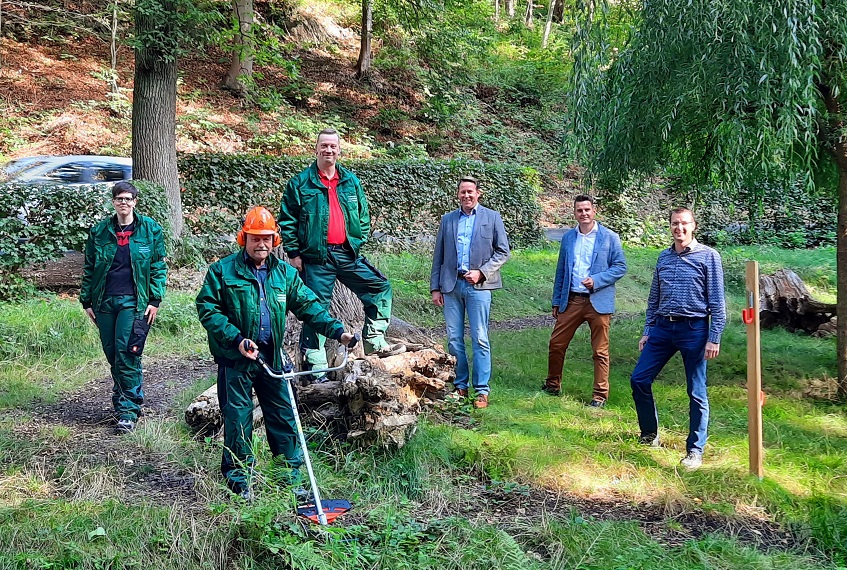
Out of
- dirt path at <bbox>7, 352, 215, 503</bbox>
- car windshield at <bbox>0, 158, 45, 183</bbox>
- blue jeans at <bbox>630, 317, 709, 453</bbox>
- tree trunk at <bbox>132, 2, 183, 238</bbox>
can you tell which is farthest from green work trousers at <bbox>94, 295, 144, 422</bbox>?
tree trunk at <bbox>132, 2, 183, 238</bbox>

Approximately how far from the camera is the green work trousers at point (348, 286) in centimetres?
563

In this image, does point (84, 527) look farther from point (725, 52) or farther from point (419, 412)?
point (725, 52)

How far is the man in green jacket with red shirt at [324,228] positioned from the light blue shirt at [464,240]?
82cm

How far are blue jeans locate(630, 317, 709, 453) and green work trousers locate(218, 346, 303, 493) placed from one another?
2509mm

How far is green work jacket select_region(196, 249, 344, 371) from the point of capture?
4.07 meters

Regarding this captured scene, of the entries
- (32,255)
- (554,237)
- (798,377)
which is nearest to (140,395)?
(32,255)

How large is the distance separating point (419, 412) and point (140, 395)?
2.21m

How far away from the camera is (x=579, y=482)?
4.98 meters

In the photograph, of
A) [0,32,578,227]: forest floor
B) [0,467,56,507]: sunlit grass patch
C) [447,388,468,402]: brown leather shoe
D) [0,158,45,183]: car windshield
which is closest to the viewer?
[0,467,56,507]: sunlit grass patch

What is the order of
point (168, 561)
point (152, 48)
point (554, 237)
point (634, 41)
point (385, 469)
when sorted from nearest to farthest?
point (168, 561), point (385, 469), point (634, 41), point (152, 48), point (554, 237)

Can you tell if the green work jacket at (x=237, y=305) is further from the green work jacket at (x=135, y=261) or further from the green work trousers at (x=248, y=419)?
the green work jacket at (x=135, y=261)

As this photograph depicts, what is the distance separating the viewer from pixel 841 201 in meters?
7.09

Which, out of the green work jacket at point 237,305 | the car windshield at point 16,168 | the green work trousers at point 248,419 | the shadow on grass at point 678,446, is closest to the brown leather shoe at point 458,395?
the shadow on grass at point 678,446

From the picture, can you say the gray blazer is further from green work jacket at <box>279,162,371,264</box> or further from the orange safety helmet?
the orange safety helmet
